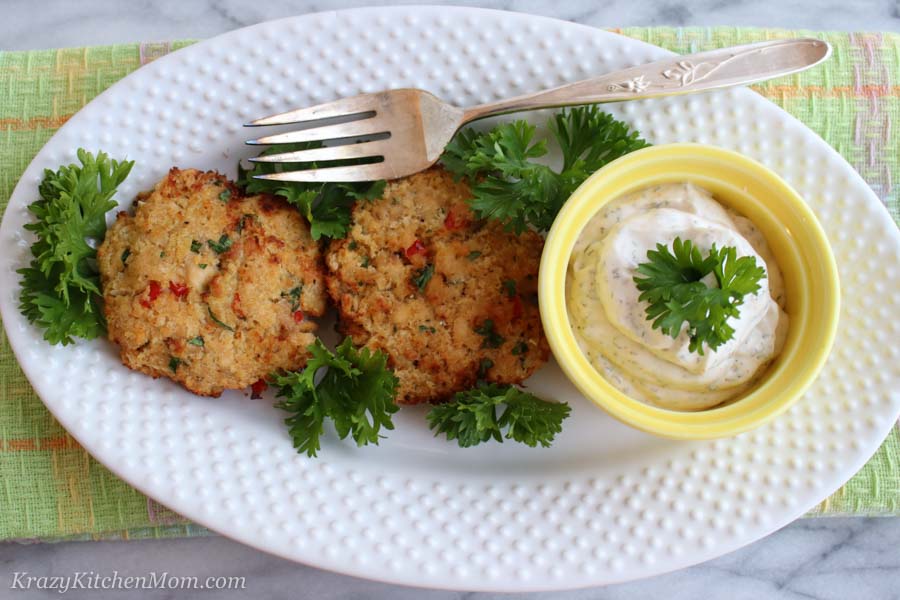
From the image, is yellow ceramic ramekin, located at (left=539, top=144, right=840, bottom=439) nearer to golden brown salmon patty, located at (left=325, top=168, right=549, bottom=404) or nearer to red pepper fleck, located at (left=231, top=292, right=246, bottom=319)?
golden brown salmon patty, located at (left=325, top=168, right=549, bottom=404)

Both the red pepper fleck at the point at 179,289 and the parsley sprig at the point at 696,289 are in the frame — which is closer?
the parsley sprig at the point at 696,289

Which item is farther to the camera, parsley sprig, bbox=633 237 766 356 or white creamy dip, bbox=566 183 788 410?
white creamy dip, bbox=566 183 788 410

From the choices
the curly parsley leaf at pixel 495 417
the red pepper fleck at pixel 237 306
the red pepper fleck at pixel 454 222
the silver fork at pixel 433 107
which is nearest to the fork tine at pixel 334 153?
the silver fork at pixel 433 107

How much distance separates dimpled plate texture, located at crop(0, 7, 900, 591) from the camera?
237 cm

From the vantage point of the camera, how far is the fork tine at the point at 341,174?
7.82 ft

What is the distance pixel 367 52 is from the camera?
8.34 feet

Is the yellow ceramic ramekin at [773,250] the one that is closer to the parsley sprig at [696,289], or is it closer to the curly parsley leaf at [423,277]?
the parsley sprig at [696,289]

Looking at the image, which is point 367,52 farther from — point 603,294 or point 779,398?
point 779,398

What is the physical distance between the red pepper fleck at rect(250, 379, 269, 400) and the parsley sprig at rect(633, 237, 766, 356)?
122cm

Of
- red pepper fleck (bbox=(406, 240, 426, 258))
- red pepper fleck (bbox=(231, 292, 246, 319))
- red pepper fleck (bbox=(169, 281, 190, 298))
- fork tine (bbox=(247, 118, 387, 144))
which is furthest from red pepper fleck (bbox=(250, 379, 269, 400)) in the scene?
fork tine (bbox=(247, 118, 387, 144))

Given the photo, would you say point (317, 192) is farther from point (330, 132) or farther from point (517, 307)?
point (517, 307)

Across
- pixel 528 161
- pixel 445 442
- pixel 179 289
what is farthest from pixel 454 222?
pixel 179 289

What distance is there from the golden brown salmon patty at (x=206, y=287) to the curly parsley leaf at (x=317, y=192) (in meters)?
0.08

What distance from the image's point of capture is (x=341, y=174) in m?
2.41
